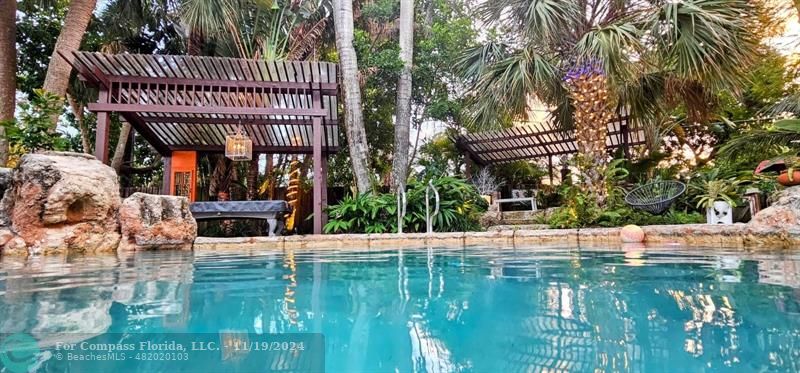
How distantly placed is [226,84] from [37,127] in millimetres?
2950

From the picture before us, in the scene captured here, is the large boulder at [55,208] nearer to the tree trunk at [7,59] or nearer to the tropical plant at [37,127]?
the tropical plant at [37,127]

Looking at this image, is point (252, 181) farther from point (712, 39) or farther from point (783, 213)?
point (783, 213)

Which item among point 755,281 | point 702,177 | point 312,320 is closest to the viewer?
point 312,320

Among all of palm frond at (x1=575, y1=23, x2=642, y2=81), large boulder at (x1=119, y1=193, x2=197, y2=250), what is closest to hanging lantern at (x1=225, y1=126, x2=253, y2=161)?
large boulder at (x1=119, y1=193, x2=197, y2=250)

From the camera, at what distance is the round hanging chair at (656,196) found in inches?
272

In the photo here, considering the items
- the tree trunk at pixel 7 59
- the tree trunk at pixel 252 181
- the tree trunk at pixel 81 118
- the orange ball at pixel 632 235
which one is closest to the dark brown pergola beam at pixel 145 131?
the tree trunk at pixel 7 59

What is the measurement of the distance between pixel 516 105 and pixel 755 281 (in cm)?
587

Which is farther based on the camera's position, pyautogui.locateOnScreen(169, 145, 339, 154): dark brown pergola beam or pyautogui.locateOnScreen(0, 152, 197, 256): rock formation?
pyautogui.locateOnScreen(169, 145, 339, 154): dark brown pergola beam

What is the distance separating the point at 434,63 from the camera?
1140 centimetres

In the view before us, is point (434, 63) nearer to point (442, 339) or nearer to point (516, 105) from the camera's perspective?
point (516, 105)

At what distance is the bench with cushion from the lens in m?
7.62

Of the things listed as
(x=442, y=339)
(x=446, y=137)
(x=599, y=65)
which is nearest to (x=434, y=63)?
(x=446, y=137)

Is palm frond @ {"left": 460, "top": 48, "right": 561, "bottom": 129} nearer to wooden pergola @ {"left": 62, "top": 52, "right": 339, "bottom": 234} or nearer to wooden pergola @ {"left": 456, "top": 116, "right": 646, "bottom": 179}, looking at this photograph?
wooden pergola @ {"left": 62, "top": 52, "right": 339, "bottom": 234}

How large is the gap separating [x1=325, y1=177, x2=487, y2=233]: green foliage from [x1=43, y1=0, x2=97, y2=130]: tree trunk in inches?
221
